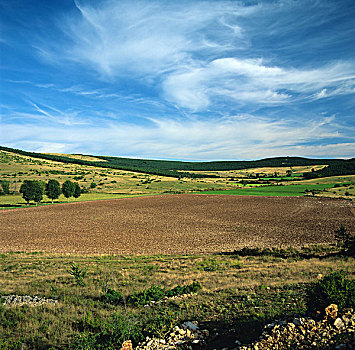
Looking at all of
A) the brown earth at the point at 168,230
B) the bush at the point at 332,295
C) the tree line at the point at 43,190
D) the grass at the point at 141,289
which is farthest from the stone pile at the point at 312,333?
the tree line at the point at 43,190

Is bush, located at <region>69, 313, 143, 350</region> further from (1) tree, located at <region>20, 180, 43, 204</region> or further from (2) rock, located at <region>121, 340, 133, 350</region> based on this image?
(1) tree, located at <region>20, 180, 43, 204</region>

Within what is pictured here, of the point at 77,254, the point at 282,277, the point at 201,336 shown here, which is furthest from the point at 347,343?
the point at 77,254

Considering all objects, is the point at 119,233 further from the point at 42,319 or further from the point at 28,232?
the point at 42,319

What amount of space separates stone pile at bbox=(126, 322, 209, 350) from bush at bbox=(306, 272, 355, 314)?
3.55 metres

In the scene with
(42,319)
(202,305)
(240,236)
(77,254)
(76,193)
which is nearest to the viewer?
(42,319)

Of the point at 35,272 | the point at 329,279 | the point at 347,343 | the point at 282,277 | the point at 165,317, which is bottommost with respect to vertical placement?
the point at 35,272

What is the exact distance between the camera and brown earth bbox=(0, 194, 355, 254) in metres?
30.3

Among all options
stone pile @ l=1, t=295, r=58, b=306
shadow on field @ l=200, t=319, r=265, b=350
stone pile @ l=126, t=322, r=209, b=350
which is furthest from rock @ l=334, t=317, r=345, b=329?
stone pile @ l=1, t=295, r=58, b=306

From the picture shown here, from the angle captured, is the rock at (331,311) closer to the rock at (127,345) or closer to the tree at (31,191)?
the rock at (127,345)

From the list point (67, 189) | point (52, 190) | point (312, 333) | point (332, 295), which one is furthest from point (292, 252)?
point (52, 190)

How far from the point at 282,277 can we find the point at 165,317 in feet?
29.7

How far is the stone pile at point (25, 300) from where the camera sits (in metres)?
11.0

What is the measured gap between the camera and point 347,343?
5.81 m

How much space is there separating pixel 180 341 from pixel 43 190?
85.4 meters
